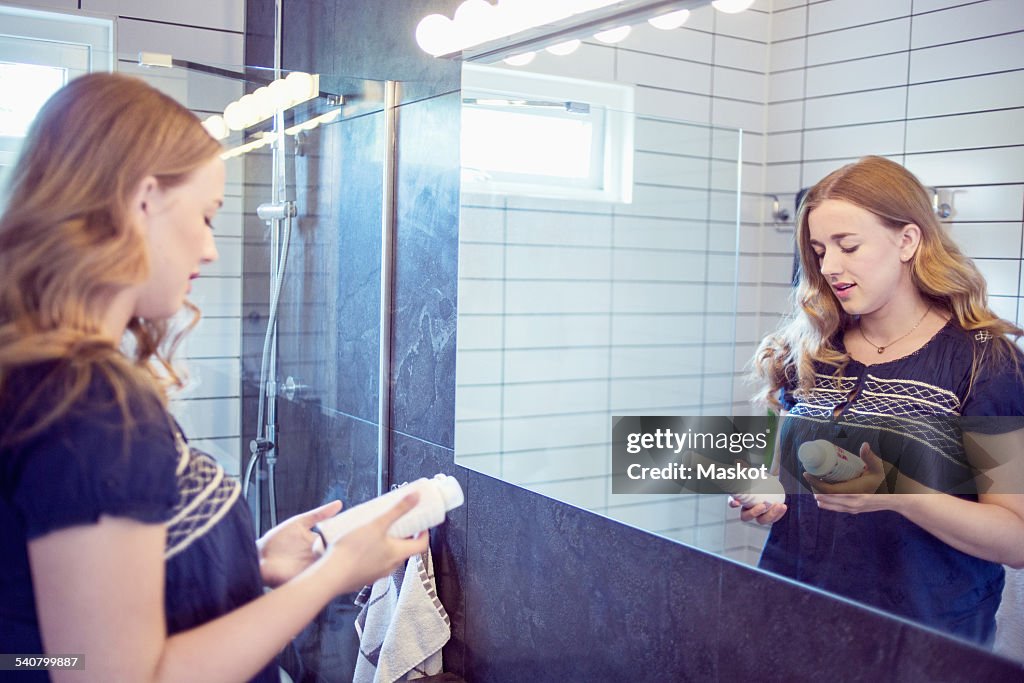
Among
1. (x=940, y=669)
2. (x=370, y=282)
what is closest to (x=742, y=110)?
(x=940, y=669)

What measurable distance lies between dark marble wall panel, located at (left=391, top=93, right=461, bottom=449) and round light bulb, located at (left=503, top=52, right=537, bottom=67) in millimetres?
166

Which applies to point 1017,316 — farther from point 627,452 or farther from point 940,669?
point 627,452

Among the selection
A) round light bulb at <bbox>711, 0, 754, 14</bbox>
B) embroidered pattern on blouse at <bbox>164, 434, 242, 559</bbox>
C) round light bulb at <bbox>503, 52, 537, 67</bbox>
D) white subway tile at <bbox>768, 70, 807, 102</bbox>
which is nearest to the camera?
embroidered pattern on blouse at <bbox>164, 434, 242, 559</bbox>

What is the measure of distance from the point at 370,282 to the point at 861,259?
1.26m

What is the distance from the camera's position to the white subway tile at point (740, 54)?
1.11 m

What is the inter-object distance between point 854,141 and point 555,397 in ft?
2.45

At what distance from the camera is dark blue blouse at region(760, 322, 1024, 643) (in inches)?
37.9

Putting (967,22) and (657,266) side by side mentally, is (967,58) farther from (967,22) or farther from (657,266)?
(657,266)

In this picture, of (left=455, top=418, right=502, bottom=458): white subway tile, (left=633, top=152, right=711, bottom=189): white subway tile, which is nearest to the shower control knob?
(left=455, top=418, right=502, bottom=458): white subway tile

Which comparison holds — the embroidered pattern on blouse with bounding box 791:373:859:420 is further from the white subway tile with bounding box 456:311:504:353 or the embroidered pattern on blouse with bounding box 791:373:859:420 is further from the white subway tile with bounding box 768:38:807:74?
the white subway tile with bounding box 456:311:504:353

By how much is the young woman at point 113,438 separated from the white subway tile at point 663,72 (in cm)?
65

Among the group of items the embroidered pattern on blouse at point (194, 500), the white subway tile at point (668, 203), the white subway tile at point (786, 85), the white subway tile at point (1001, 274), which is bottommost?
the embroidered pattern on blouse at point (194, 500)
